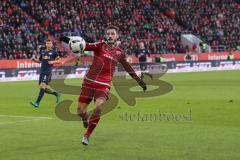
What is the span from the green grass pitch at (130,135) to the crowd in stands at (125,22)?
21.6m

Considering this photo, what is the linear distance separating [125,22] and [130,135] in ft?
125

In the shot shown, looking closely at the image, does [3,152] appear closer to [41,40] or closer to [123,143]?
[123,143]

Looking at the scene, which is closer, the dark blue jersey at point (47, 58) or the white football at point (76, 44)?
the white football at point (76, 44)

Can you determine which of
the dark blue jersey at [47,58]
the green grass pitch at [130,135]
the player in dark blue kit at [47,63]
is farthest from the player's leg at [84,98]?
the dark blue jersey at [47,58]

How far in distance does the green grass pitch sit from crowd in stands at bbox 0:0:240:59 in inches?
851

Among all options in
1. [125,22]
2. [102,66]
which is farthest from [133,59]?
[102,66]

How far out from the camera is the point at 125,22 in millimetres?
49938

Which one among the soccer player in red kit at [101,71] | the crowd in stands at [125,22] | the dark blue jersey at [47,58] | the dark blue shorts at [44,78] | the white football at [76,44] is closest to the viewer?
the white football at [76,44]

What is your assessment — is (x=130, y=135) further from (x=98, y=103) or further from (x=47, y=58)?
(x=47, y=58)

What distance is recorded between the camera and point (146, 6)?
54.7m

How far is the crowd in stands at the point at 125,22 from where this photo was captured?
4119cm

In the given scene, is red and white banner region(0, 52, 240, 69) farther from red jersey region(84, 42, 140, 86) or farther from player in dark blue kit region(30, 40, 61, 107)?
red jersey region(84, 42, 140, 86)

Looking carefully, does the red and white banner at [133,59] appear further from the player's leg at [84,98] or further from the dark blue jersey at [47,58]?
the player's leg at [84,98]

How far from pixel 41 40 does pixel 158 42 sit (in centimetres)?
1235
